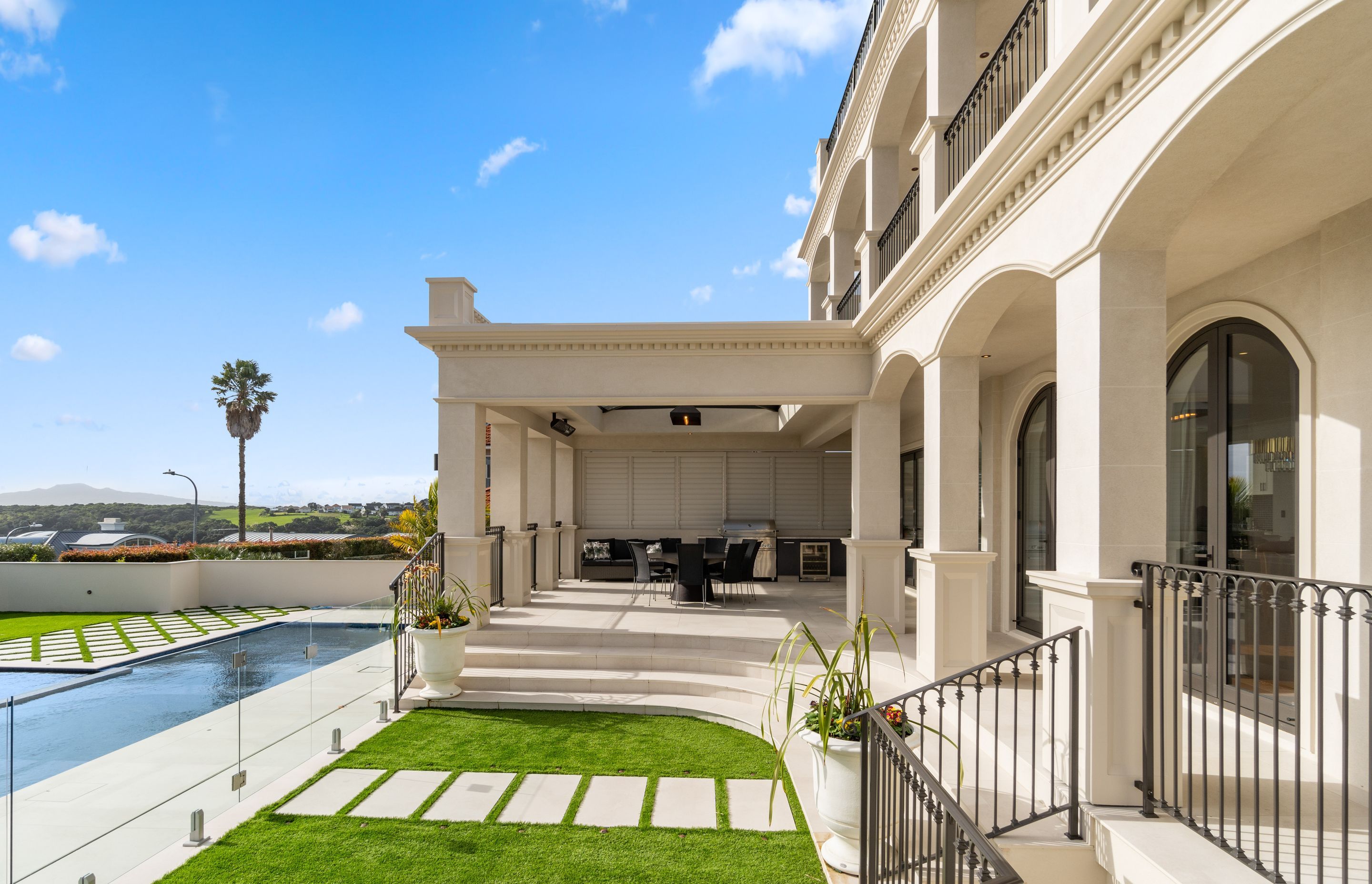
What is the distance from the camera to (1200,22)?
226 cm

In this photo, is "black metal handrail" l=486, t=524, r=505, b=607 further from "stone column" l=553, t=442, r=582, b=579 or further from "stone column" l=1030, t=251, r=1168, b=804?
"stone column" l=1030, t=251, r=1168, b=804

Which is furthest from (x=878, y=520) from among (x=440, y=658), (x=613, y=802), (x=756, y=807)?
(x=440, y=658)

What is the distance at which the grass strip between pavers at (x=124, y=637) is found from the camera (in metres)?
9.82

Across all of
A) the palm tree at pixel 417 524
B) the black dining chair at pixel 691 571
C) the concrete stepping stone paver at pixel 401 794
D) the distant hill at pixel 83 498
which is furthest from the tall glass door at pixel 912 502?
the distant hill at pixel 83 498

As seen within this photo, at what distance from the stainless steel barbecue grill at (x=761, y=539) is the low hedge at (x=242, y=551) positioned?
7948mm

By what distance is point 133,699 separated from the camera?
11.5ft

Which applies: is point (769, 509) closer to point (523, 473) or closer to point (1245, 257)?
point (523, 473)

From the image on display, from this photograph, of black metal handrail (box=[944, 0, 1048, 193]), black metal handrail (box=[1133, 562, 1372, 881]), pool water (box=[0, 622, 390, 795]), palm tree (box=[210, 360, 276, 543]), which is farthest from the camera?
palm tree (box=[210, 360, 276, 543])

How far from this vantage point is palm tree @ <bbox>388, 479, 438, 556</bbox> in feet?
52.3

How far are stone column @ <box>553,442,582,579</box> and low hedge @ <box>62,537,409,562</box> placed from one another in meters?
5.10

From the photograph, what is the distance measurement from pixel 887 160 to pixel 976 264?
2957 mm

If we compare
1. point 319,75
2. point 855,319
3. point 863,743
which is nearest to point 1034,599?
point 855,319

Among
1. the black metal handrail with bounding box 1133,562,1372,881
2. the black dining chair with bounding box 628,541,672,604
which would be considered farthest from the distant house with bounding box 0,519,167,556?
the black metal handrail with bounding box 1133,562,1372,881

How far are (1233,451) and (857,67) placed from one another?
5.56 metres
